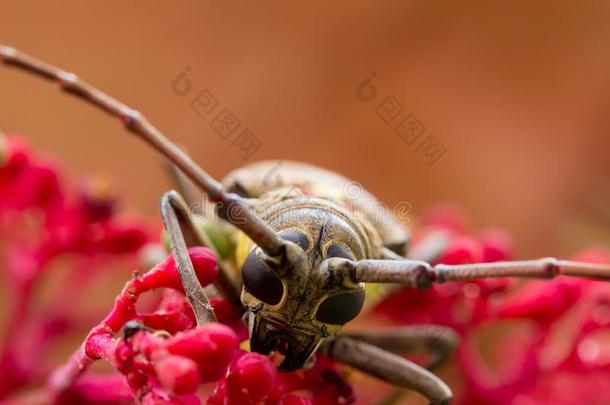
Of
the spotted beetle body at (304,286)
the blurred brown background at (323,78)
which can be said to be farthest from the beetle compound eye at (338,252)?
the blurred brown background at (323,78)

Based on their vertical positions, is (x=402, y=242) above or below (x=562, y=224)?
below

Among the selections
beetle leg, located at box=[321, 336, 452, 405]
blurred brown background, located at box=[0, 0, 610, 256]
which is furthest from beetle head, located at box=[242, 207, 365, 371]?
blurred brown background, located at box=[0, 0, 610, 256]

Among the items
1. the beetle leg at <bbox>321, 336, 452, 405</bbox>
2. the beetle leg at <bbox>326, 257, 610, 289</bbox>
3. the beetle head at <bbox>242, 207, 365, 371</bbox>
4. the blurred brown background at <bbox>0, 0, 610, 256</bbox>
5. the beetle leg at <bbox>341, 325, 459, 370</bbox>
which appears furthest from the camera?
the blurred brown background at <bbox>0, 0, 610, 256</bbox>

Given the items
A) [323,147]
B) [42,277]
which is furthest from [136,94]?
[42,277]

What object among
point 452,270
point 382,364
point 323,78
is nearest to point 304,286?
point 452,270

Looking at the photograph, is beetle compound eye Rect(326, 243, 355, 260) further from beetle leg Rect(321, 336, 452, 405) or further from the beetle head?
beetle leg Rect(321, 336, 452, 405)

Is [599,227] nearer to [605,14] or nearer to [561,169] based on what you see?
[561,169]

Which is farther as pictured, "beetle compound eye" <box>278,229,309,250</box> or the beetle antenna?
"beetle compound eye" <box>278,229,309,250</box>
